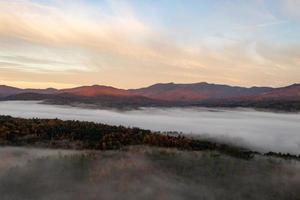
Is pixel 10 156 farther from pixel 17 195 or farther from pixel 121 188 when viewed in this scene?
pixel 121 188

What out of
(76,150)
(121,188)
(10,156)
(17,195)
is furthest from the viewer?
(76,150)

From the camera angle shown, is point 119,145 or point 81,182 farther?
point 119,145

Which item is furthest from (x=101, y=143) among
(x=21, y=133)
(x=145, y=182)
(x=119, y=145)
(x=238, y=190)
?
(x=238, y=190)

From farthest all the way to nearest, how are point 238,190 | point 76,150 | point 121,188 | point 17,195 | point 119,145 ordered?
point 119,145
point 76,150
point 238,190
point 121,188
point 17,195

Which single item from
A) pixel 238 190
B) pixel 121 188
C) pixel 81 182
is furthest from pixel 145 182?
pixel 238 190

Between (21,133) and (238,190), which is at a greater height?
(21,133)

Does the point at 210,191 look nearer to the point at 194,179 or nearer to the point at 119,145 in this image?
the point at 194,179

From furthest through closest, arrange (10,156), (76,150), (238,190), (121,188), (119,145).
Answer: (119,145), (76,150), (10,156), (238,190), (121,188)

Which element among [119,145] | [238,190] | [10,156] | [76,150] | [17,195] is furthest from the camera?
[119,145]

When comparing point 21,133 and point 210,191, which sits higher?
point 21,133
